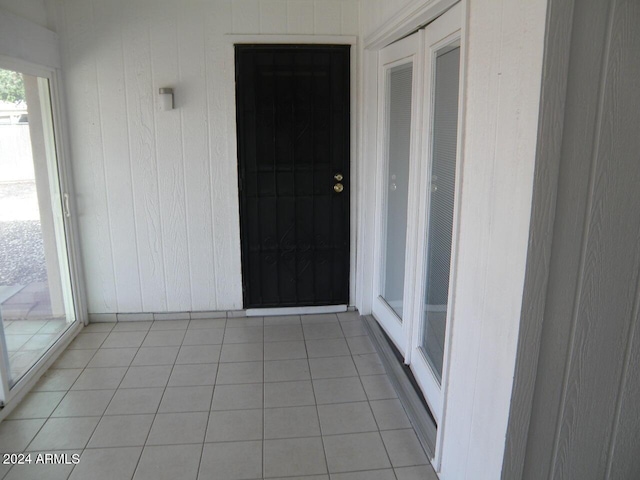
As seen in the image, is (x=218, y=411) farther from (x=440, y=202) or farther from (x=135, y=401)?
(x=440, y=202)

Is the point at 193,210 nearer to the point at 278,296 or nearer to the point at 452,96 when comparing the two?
the point at 278,296

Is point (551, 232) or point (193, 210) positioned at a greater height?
point (551, 232)

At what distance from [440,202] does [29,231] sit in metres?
2.65

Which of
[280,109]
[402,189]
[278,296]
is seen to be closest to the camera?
[402,189]

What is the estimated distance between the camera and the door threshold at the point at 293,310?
13.5ft

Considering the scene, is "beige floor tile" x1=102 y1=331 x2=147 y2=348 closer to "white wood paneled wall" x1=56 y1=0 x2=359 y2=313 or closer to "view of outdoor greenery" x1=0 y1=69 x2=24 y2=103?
"white wood paneled wall" x1=56 y1=0 x2=359 y2=313

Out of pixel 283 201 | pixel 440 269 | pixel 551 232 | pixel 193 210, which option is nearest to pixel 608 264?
pixel 551 232

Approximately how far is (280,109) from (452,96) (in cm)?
172

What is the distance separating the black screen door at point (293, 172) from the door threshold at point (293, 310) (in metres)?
0.04

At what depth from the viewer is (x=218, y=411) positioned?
2.76m

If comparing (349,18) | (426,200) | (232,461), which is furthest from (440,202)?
(349,18)

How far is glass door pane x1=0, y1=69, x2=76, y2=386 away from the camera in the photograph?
300cm

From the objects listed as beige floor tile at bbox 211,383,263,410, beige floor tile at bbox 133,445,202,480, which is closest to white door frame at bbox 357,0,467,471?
beige floor tile at bbox 211,383,263,410

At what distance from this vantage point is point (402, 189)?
326cm
